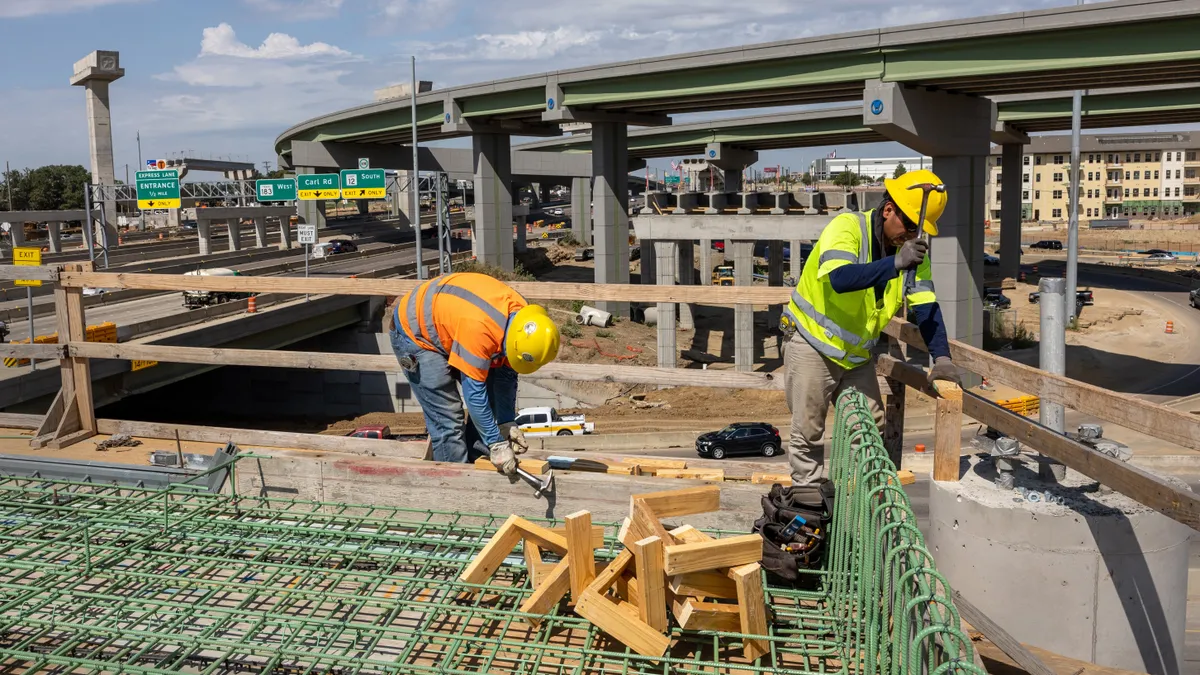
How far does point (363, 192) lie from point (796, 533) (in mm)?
43798

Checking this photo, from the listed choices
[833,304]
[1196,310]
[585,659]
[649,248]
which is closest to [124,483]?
[585,659]

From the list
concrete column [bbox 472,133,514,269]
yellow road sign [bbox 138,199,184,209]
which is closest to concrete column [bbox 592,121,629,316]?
concrete column [bbox 472,133,514,269]

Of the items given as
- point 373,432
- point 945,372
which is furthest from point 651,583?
point 373,432

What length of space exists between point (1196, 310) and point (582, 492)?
54014 millimetres

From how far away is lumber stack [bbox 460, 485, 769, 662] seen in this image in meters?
A: 4.11

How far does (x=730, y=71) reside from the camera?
111 ft

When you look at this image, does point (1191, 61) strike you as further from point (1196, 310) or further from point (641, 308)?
point (1196, 310)

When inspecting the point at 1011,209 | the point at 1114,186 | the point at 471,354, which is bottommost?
the point at 471,354

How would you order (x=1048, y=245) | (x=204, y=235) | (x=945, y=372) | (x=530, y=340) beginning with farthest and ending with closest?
(x=1048, y=245), (x=204, y=235), (x=530, y=340), (x=945, y=372)

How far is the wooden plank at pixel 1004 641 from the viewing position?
4.02 metres

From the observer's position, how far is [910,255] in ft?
15.4

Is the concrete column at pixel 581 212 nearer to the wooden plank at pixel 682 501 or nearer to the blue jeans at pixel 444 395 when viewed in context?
the blue jeans at pixel 444 395

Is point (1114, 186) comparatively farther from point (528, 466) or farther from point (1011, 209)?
point (528, 466)

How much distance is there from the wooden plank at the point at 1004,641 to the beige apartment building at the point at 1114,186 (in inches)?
4440
